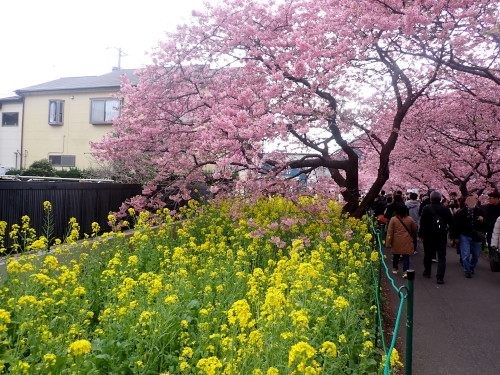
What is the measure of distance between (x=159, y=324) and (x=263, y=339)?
0.99 meters

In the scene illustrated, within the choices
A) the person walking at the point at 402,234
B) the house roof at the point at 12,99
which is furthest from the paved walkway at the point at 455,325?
the house roof at the point at 12,99

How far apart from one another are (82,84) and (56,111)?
7.80ft

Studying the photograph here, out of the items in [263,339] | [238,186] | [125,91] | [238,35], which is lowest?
[263,339]

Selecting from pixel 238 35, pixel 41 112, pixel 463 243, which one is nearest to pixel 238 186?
pixel 238 35

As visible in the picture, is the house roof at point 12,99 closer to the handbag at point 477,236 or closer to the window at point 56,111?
the window at point 56,111

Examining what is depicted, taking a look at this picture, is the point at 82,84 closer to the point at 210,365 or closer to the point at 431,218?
the point at 431,218

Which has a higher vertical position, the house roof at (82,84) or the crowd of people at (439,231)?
the house roof at (82,84)

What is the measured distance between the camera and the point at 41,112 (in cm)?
2559

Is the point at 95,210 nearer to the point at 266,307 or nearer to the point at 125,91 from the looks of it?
the point at 125,91

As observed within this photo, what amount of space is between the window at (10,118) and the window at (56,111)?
2842 mm

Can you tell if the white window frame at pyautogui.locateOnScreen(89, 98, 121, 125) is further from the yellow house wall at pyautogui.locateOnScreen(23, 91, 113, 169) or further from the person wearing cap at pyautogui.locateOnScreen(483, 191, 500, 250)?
the person wearing cap at pyautogui.locateOnScreen(483, 191, 500, 250)

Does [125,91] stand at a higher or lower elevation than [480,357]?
higher

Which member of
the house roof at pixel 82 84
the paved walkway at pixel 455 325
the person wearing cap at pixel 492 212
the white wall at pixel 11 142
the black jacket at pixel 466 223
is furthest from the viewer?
the white wall at pixel 11 142

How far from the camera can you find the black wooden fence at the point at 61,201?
750cm
